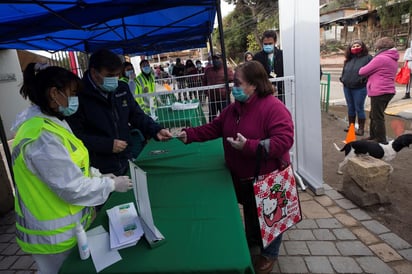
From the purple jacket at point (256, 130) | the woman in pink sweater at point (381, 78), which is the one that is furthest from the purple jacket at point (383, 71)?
the purple jacket at point (256, 130)

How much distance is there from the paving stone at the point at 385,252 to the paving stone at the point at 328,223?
15.1 inches

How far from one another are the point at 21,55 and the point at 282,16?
22.4ft

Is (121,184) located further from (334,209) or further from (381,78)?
(381,78)

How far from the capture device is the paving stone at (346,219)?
2.79m

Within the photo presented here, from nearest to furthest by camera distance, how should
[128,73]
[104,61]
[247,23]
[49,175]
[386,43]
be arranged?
[49,175] → [104,61] → [386,43] → [128,73] → [247,23]

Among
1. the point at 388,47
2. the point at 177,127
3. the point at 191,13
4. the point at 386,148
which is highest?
the point at 191,13

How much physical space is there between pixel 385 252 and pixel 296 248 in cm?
72

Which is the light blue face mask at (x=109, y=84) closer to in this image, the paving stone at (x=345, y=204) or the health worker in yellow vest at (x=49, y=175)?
the health worker in yellow vest at (x=49, y=175)

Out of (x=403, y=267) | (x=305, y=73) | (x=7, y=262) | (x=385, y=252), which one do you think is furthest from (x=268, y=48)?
(x=7, y=262)

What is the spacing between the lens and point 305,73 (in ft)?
10.5

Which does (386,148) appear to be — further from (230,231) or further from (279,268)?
(230,231)

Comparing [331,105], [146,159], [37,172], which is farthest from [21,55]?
[331,105]

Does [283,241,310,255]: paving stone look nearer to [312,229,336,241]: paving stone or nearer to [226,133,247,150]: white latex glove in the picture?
[312,229,336,241]: paving stone

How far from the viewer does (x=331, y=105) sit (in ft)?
30.3
